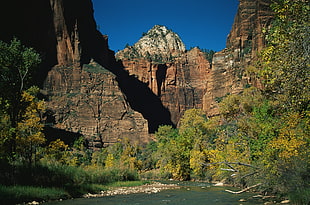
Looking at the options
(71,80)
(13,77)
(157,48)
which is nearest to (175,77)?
(157,48)

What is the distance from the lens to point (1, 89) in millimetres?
20688

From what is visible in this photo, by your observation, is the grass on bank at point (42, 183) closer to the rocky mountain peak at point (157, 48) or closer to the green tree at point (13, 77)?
the green tree at point (13, 77)

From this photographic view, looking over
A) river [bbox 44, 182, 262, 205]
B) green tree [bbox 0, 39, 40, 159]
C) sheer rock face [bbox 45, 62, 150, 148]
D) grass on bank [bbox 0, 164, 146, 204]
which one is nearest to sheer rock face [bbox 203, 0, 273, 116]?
sheer rock face [bbox 45, 62, 150, 148]

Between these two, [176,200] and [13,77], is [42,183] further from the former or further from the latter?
[176,200]

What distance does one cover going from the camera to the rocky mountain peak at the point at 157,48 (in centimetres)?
17650

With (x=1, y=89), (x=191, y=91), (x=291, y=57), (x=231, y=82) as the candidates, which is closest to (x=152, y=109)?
(x=191, y=91)

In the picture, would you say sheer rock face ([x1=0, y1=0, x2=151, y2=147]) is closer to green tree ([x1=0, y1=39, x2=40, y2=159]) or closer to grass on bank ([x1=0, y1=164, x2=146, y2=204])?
grass on bank ([x1=0, y1=164, x2=146, y2=204])

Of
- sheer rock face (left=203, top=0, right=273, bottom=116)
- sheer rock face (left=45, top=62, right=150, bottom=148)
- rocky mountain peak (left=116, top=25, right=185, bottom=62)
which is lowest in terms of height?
sheer rock face (left=45, top=62, right=150, bottom=148)

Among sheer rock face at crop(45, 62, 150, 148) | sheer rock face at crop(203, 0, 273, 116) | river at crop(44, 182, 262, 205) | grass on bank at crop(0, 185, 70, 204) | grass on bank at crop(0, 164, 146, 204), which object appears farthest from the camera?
sheer rock face at crop(45, 62, 150, 148)

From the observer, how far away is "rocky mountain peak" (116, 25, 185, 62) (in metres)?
176

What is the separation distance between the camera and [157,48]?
186125 mm

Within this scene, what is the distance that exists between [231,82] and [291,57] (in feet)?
363

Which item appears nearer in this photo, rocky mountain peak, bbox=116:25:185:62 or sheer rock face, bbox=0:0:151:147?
sheer rock face, bbox=0:0:151:147

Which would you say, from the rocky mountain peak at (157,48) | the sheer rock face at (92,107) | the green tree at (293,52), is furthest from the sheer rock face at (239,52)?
the green tree at (293,52)
